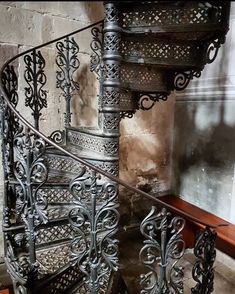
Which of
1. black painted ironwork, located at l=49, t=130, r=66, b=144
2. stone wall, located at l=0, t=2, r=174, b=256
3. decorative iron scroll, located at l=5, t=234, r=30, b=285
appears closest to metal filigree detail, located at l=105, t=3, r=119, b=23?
stone wall, located at l=0, t=2, r=174, b=256

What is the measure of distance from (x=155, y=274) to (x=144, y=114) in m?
1.91

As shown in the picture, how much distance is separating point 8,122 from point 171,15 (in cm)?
116

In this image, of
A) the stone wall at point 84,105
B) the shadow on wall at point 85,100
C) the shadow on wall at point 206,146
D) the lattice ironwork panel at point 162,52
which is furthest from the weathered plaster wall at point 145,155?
the lattice ironwork panel at point 162,52

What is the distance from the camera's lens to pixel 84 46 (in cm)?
252

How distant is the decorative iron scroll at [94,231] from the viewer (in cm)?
134

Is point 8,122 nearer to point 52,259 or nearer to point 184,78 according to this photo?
point 52,259

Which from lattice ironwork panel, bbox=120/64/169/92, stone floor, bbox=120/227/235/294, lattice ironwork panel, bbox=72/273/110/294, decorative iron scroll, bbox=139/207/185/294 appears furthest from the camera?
stone floor, bbox=120/227/235/294

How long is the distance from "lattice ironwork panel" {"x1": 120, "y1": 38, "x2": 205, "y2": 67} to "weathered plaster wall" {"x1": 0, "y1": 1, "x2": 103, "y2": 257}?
0.60 metres

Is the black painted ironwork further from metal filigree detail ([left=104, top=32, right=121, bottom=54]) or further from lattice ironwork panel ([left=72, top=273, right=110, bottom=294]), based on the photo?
lattice ironwork panel ([left=72, top=273, right=110, bottom=294])

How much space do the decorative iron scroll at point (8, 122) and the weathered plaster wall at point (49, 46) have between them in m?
0.60

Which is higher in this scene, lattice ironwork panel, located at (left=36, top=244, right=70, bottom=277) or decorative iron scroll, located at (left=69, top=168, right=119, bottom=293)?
decorative iron scroll, located at (left=69, top=168, right=119, bottom=293)

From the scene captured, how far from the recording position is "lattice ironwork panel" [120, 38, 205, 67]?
5.68 feet

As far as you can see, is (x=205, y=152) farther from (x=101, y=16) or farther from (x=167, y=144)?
(x=101, y=16)

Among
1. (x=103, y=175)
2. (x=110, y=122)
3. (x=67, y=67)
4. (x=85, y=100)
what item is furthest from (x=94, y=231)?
(x=85, y=100)
